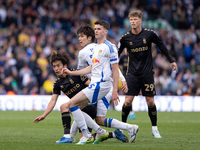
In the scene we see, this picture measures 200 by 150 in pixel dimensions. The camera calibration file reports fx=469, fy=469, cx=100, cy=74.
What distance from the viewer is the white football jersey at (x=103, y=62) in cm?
775

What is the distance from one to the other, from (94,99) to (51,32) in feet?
57.8

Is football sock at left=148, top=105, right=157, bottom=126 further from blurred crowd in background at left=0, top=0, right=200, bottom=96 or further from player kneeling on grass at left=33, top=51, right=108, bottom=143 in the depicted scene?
blurred crowd in background at left=0, top=0, right=200, bottom=96

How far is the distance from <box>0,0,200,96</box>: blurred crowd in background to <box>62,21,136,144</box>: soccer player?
13.7 meters

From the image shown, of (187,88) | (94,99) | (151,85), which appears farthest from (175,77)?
(94,99)

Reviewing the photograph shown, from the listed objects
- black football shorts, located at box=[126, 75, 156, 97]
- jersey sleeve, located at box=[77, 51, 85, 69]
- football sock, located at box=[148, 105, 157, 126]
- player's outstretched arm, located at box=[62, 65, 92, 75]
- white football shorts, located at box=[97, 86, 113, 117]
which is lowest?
football sock, located at box=[148, 105, 157, 126]

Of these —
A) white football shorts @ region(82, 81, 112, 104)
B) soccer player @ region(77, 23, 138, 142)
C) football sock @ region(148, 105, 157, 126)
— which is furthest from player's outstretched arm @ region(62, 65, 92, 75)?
football sock @ region(148, 105, 157, 126)

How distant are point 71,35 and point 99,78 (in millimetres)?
17333

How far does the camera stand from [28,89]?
21.5 metres

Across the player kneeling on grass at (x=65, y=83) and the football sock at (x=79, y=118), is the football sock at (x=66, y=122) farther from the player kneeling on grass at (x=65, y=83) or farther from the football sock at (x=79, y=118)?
the football sock at (x=79, y=118)

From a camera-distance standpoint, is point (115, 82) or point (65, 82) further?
point (65, 82)

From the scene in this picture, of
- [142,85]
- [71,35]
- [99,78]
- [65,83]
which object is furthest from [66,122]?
[71,35]

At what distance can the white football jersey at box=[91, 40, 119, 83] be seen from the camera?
7.75 m

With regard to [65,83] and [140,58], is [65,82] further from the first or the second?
[140,58]

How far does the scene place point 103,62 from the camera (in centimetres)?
779
